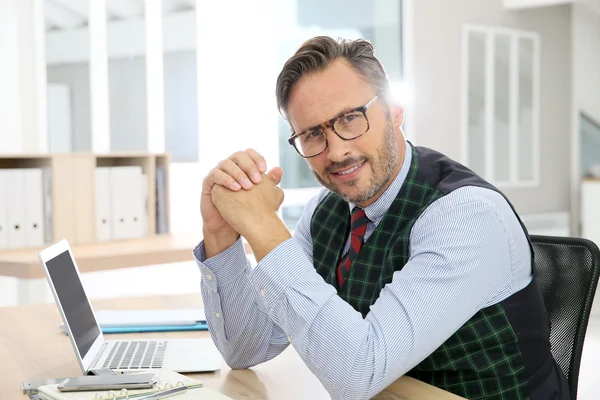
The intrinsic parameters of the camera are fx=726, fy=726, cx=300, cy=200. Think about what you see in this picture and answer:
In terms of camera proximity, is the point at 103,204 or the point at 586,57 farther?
the point at 586,57

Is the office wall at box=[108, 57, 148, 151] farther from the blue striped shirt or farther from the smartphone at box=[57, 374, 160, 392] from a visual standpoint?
the smartphone at box=[57, 374, 160, 392]

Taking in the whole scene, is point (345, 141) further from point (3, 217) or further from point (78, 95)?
point (78, 95)

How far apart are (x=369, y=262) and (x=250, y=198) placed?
26 cm

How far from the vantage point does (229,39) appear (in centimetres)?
428

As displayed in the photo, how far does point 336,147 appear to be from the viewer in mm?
1326

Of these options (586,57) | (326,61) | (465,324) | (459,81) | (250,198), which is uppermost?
(586,57)

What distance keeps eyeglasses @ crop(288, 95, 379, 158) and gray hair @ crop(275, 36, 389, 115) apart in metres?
0.06

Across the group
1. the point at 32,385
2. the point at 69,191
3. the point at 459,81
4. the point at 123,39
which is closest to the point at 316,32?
the point at 459,81

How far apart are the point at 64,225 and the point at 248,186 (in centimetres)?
212

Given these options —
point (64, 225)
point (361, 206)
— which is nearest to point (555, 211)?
point (64, 225)

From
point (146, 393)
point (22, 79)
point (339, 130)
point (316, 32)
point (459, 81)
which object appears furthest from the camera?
point (459, 81)

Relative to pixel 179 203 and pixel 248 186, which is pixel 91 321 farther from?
pixel 179 203

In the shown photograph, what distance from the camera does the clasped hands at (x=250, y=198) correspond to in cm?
117

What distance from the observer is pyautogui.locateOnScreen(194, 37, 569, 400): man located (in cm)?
108
